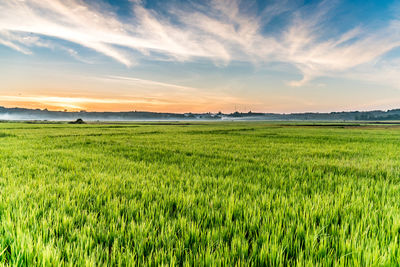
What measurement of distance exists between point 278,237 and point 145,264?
4.67 ft

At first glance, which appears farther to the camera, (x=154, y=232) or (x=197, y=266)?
(x=154, y=232)

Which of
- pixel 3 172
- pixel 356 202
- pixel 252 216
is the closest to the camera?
pixel 252 216

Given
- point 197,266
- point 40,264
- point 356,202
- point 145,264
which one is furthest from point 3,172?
point 356,202

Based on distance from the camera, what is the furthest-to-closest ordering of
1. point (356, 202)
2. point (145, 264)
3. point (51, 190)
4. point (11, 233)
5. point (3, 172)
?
point (3, 172) < point (51, 190) < point (356, 202) < point (11, 233) < point (145, 264)

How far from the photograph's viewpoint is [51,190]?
3754 mm

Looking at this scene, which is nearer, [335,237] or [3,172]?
[335,237]

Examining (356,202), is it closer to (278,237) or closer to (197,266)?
(278,237)

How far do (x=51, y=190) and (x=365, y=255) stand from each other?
15.7 ft

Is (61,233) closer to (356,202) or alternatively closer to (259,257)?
(259,257)

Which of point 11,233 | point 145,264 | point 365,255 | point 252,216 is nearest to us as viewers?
point 145,264

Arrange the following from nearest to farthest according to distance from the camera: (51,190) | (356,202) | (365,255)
A: (365,255)
(356,202)
(51,190)

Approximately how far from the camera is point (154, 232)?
218cm

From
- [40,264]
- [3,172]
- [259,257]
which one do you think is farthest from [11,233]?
[3,172]

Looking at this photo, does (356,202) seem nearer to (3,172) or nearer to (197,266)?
(197,266)
